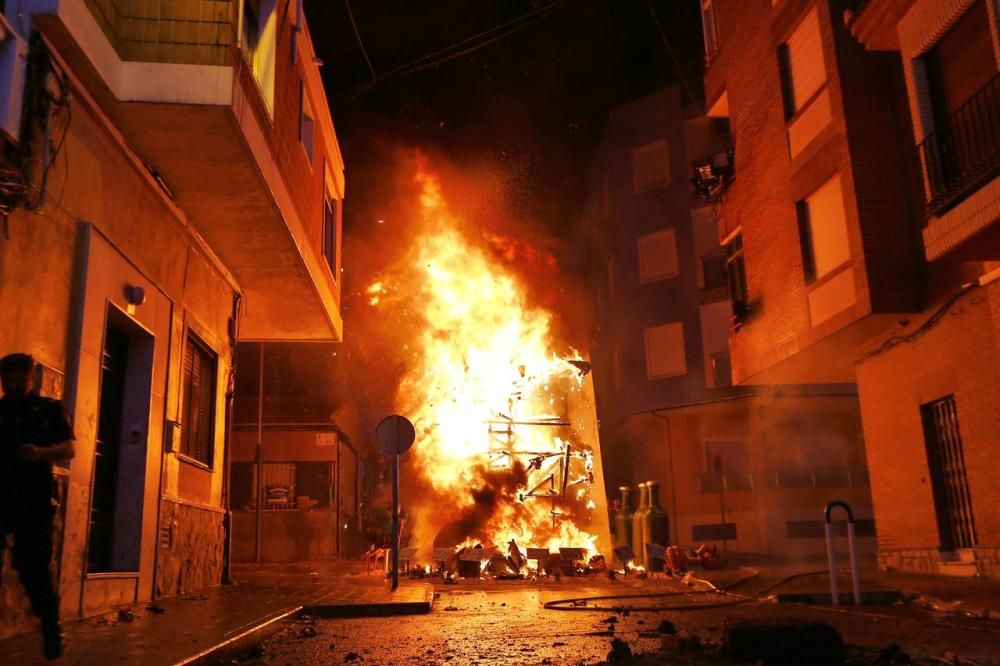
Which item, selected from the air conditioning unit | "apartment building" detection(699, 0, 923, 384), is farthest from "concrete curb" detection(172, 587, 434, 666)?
"apartment building" detection(699, 0, 923, 384)

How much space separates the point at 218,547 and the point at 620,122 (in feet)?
77.0

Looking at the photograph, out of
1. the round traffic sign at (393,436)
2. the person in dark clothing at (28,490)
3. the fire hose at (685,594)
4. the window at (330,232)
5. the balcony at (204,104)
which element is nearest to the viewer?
the person in dark clothing at (28,490)

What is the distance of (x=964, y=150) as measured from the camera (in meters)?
11.3

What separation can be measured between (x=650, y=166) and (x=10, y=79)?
86.1ft

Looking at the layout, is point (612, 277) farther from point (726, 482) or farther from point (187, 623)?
point (187, 623)

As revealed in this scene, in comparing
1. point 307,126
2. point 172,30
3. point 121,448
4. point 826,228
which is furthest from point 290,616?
point 826,228

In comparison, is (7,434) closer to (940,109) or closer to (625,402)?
(940,109)

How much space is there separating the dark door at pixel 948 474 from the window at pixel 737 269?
21.9 feet

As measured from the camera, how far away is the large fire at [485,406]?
21.3 m

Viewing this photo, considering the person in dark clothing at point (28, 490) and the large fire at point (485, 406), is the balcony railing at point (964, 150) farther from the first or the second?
the large fire at point (485, 406)

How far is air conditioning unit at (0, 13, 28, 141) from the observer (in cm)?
649

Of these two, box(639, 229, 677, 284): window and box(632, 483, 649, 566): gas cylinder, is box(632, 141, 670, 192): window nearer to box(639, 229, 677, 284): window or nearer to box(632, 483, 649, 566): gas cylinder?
box(639, 229, 677, 284): window

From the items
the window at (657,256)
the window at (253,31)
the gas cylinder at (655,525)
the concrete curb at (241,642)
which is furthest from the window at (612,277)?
the concrete curb at (241,642)

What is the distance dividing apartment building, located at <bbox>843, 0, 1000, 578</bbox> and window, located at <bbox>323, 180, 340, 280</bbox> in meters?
9.93
